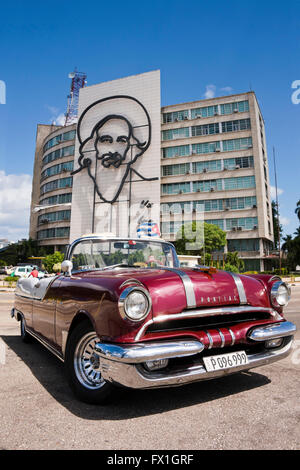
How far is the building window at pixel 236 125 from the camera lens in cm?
4134

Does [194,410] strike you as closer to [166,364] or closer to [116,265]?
[166,364]

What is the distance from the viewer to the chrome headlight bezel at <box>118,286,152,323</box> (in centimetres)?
218

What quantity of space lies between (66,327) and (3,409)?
2.56 ft

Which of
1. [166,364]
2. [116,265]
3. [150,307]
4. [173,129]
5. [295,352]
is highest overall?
[173,129]

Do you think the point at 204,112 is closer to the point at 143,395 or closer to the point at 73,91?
the point at 73,91

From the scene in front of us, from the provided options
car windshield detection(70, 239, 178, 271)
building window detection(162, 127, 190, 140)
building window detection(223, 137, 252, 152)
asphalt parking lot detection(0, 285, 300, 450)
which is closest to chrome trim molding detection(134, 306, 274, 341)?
asphalt parking lot detection(0, 285, 300, 450)

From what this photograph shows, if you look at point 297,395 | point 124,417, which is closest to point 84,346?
point 124,417

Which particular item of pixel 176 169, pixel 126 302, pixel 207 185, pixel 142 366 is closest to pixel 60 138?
pixel 176 169

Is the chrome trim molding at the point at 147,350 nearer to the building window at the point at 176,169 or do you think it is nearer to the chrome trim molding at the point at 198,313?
the chrome trim molding at the point at 198,313

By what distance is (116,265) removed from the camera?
365 centimetres

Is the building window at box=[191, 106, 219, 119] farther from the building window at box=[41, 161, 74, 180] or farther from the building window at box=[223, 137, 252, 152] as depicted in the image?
the building window at box=[41, 161, 74, 180]

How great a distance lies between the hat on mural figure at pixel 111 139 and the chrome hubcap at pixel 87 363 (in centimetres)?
4045

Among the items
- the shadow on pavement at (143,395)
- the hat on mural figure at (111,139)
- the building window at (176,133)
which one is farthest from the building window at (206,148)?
the shadow on pavement at (143,395)

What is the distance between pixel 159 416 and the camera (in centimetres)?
222
